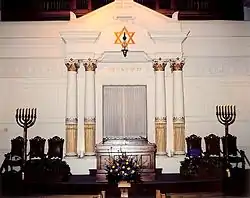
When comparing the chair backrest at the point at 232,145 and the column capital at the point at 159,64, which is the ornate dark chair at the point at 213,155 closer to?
the chair backrest at the point at 232,145

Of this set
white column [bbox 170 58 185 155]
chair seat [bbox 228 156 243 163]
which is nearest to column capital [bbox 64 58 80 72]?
white column [bbox 170 58 185 155]

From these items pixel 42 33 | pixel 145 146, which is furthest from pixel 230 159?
pixel 42 33

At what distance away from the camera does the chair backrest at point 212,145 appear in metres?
12.2

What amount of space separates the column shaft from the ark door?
23.6 inches

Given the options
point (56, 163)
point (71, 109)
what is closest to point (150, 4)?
point (71, 109)

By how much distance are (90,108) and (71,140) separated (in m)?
1.12

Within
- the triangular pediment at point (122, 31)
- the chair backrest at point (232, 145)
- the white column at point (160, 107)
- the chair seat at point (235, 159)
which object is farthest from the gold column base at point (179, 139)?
the triangular pediment at point (122, 31)

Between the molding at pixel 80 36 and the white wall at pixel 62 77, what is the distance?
2.08 feet

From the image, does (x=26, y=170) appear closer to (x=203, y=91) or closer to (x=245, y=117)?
(x=203, y=91)

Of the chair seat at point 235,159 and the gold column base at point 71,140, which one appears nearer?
the chair seat at point 235,159

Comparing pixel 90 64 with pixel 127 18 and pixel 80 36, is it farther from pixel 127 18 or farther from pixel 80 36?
pixel 127 18

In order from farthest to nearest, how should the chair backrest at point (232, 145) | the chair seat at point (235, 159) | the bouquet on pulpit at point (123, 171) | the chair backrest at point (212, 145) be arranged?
1. the chair backrest at point (232, 145)
2. the chair backrest at point (212, 145)
3. the chair seat at point (235, 159)
4. the bouquet on pulpit at point (123, 171)

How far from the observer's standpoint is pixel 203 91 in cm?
1320

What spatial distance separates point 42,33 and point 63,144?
3.61m
